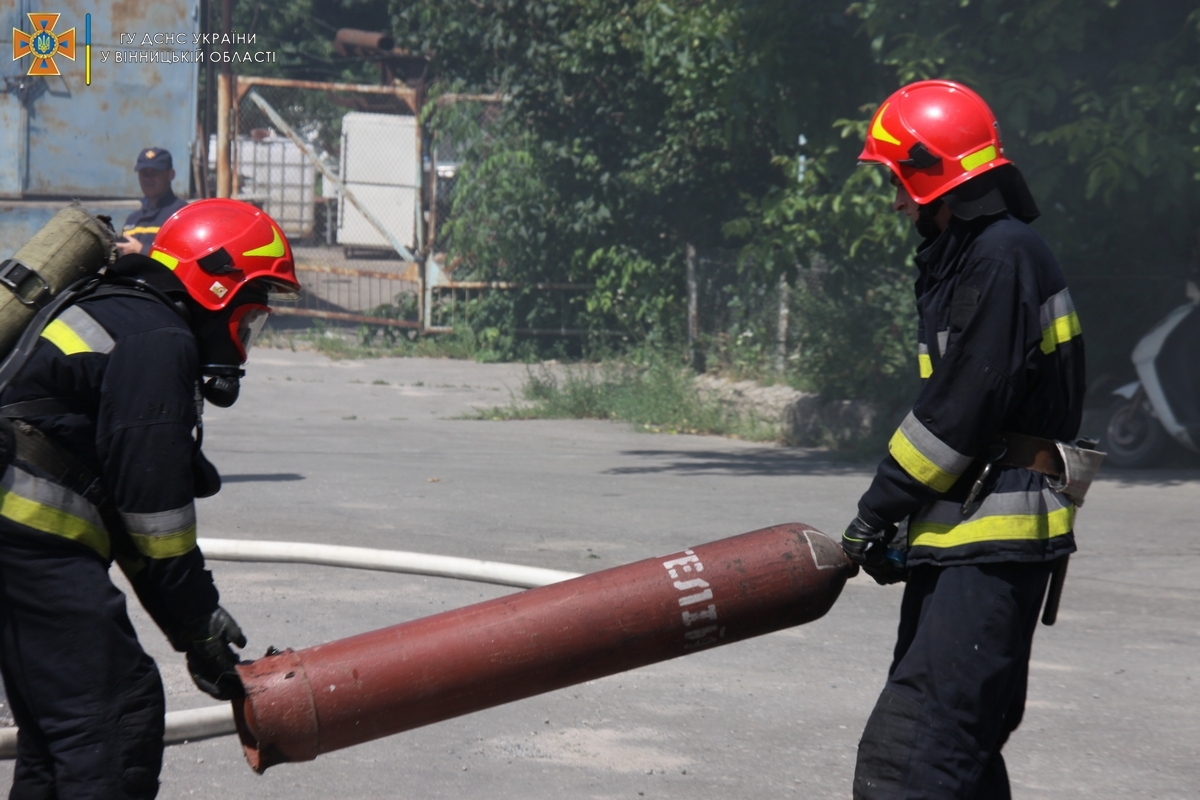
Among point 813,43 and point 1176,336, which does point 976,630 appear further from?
point 813,43

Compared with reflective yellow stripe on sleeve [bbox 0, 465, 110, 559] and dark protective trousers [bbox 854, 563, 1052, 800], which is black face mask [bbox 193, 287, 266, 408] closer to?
reflective yellow stripe on sleeve [bbox 0, 465, 110, 559]

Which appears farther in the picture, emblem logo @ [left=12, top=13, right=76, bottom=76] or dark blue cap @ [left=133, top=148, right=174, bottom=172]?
emblem logo @ [left=12, top=13, right=76, bottom=76]

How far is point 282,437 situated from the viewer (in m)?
11.1

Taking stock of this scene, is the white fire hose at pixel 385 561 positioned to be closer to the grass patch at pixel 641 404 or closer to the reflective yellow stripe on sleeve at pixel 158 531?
the reflective yellow stripe on sleeve at pixel 158 531

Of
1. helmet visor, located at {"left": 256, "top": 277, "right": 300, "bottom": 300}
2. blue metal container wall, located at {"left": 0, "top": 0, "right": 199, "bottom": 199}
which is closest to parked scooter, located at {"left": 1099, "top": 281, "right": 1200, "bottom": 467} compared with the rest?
helmet visor, located at {"left": 256, "top": 277, "right": 300, "bottom": 300}

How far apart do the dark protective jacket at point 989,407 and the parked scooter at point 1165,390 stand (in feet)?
24.5

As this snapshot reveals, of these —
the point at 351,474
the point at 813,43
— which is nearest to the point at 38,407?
the point at 351,474

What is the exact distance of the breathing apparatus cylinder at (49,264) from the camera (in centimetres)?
287

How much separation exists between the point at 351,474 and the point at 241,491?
102 centimetres

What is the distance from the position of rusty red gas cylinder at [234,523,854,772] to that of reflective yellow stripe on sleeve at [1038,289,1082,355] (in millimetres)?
730

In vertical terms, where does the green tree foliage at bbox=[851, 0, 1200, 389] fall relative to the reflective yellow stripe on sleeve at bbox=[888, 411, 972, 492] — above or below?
above

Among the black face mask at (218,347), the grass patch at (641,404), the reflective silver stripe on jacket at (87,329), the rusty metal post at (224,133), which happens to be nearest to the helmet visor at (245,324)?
the black face mask at (218,347)

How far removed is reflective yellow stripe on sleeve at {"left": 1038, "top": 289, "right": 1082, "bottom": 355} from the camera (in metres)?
2.90

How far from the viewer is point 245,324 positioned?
3.13 m
